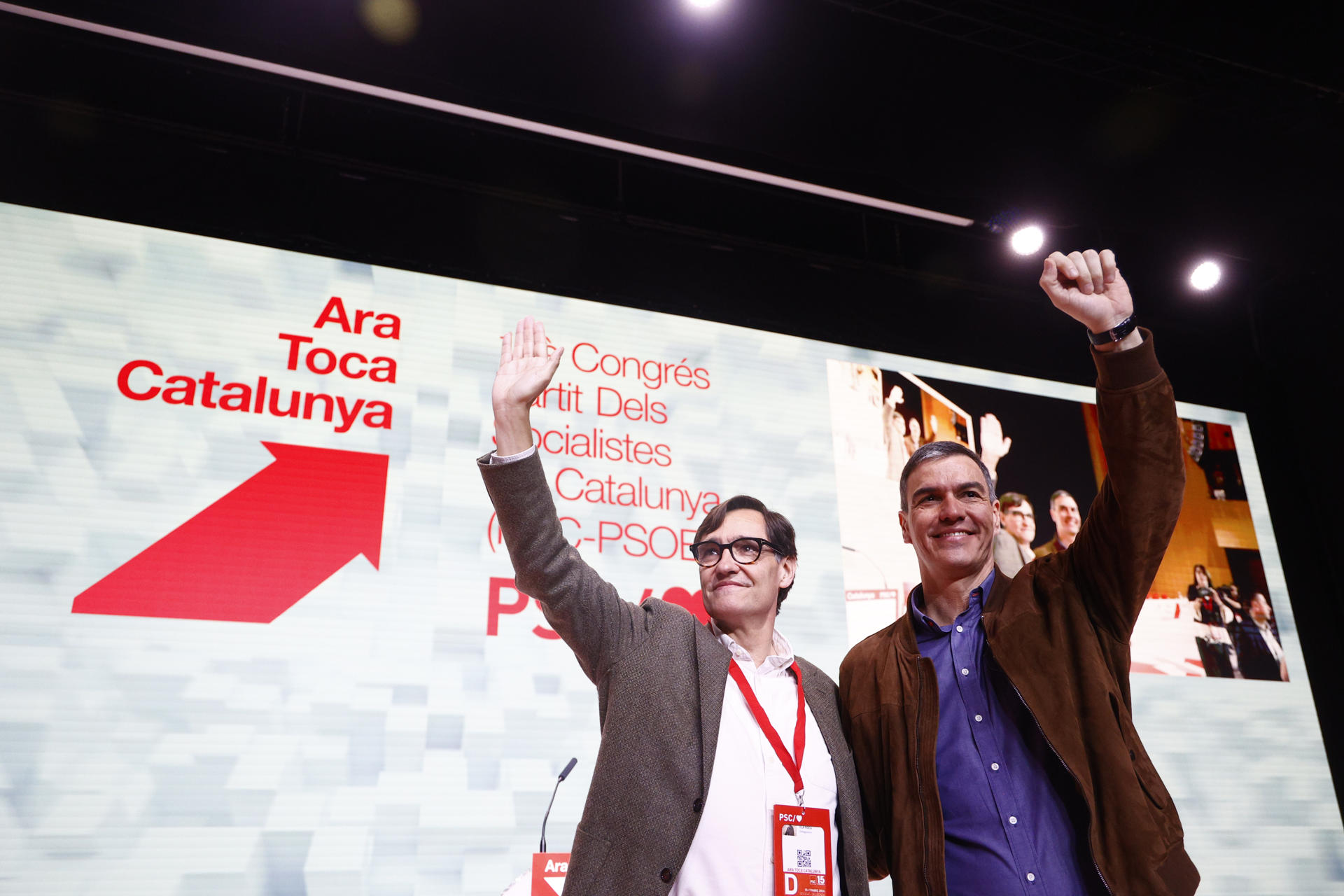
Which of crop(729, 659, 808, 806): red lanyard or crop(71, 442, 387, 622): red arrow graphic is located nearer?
crop(729, 659, 808, 806): red lanyard

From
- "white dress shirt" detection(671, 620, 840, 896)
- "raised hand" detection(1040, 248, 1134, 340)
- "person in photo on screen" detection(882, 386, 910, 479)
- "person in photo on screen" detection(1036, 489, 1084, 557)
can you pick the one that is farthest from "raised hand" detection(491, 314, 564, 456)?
"person in photo on screen" detection(1036, 489, 1084, 557)

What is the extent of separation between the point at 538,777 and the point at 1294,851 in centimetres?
328

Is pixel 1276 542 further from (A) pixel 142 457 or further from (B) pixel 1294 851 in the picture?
(A) pixel 142 457

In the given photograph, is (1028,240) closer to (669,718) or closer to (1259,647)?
(1259,647)

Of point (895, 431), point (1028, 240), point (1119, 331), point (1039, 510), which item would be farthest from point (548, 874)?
point (1028, 240)

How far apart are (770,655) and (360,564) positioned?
5.96 ft

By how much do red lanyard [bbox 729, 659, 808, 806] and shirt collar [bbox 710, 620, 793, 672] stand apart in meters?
0.06

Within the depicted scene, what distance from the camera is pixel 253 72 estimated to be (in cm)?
375

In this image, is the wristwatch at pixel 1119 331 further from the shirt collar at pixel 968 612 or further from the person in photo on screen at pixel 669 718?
the person in photo on screen at pixel 669 718

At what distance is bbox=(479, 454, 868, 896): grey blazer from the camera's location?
60.2 inches

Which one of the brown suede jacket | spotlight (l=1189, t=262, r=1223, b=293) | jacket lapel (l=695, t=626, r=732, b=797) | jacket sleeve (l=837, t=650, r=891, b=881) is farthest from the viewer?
spotlight (l=1189, t=262, r=1223, b=293)

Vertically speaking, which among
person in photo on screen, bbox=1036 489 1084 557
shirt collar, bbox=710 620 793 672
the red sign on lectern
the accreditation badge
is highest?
person in photo on screen, bbox=1036 489 1084 557

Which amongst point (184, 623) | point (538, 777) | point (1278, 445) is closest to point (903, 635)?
point (538, 777)

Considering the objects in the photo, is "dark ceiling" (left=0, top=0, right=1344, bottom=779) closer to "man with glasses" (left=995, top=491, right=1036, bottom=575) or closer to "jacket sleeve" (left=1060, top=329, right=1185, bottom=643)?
"man with glasses" (left=995, top=491, right=1036, bottom=575)
